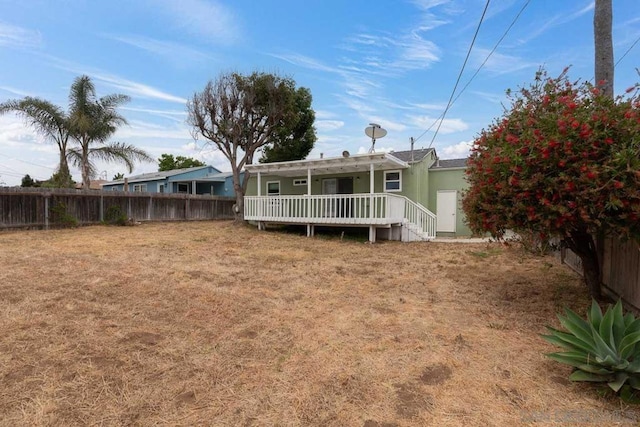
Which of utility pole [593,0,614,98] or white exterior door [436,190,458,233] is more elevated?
utility pole [593,0,614,98]

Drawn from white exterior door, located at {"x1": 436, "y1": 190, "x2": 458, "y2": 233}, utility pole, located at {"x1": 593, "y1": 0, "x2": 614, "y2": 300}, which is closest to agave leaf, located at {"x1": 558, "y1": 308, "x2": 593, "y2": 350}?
utility pole, located at {"x1": 593, "y1": 0, "x2": 614, "y2": 300}

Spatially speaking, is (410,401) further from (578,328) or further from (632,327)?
(632,327)

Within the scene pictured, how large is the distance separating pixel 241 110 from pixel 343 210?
21.5 ft

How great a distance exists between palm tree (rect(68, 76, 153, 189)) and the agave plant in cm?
1822

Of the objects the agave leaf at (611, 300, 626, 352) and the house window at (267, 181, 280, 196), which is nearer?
the agave leaf at (611, 300, 626, 352)

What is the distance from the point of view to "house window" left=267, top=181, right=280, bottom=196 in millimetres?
15859

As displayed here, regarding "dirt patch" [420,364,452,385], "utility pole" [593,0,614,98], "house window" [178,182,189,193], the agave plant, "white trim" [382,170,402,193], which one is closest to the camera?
the agave plant

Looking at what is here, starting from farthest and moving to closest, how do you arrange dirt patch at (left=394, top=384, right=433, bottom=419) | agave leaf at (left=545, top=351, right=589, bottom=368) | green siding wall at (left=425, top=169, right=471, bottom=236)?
1. green siding wall at (left=425, top=169, right=471, bottom=236)
2. agave leaf at (left=545, top=351, right=589, bottom=368)
3. dirt patch at (left=394, top=384, right=433, bottom=419)

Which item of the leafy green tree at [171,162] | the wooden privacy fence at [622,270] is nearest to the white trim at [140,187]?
the leafy green tree at [171,162]

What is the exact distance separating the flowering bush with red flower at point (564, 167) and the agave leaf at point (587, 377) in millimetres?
1481

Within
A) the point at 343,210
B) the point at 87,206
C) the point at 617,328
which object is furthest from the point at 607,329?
the point at 87,206

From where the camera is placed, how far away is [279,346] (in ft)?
11.2

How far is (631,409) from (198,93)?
15.1 meters

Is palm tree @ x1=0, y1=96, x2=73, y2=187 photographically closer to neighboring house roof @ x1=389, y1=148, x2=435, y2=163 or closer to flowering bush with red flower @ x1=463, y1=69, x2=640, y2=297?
neighboring house roof @ x1=389, y1=148, x2=435, y2=163
